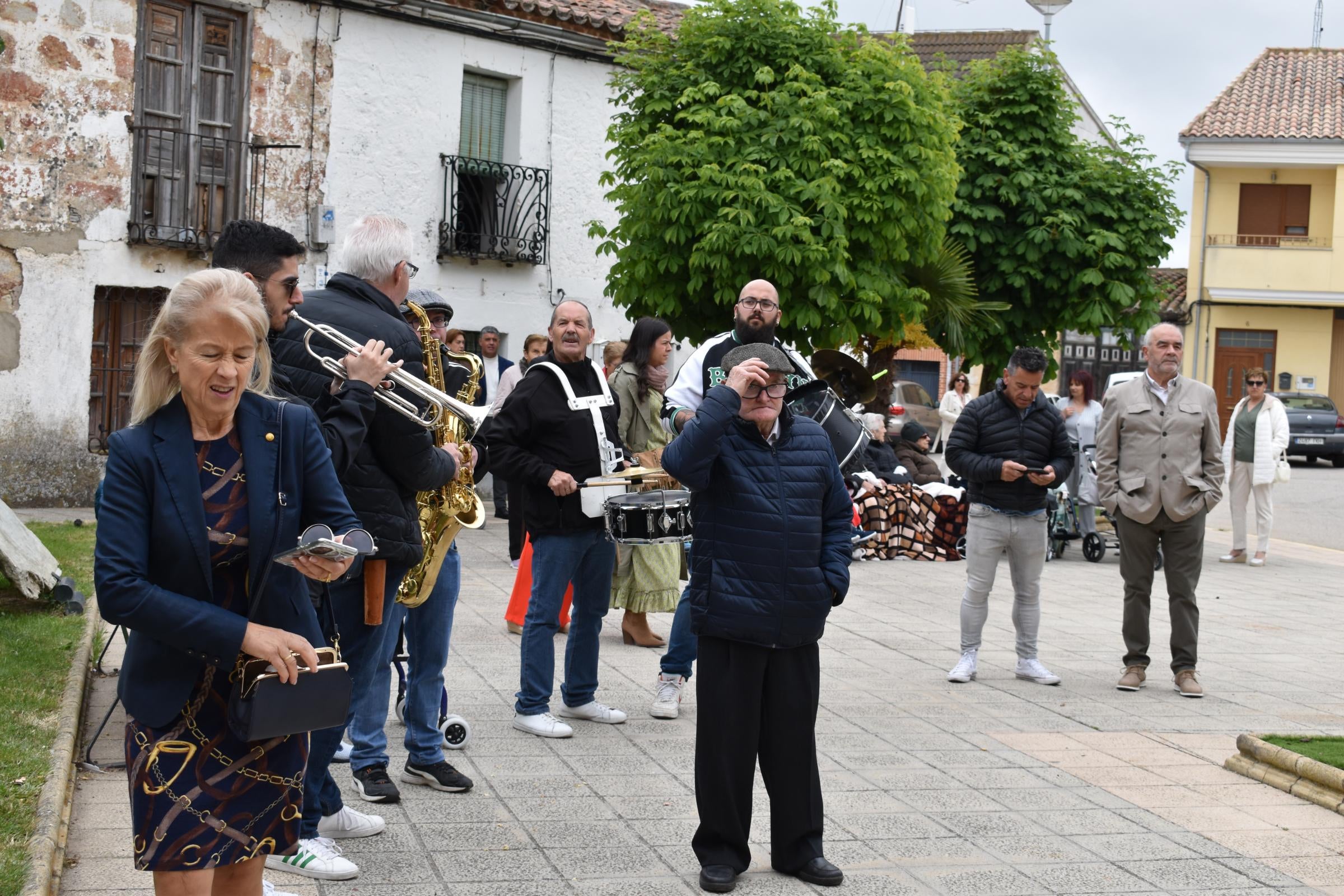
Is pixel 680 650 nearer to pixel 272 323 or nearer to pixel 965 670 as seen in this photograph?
pixel 965 670

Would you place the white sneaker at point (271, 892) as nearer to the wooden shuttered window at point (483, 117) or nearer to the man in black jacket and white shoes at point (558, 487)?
the man in black jacket and white shoes at point (558, 487)

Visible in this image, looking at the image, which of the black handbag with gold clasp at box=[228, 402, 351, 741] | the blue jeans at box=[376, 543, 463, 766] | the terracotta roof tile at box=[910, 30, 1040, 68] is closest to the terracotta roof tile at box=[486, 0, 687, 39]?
the blue jeans at box=[376, 543, 463, 766]

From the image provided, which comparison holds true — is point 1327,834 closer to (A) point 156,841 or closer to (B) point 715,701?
(B) point 715,701

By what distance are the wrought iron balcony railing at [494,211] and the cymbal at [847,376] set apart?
10.9m

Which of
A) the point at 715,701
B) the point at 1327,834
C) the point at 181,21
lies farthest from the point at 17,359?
the point at 1327,834

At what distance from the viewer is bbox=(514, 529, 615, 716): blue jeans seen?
6648mm

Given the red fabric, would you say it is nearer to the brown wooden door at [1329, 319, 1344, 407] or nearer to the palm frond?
the palm frond

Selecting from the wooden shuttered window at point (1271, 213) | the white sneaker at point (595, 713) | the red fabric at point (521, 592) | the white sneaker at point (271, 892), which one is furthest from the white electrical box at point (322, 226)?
the wooden shuttered window at point (1271, 213)

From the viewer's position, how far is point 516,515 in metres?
7.85

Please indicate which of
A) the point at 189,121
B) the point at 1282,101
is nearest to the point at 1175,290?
the point at 1282,101

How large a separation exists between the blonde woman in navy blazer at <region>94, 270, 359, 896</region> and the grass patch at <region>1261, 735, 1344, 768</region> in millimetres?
5029

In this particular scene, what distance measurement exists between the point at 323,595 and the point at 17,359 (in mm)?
11239

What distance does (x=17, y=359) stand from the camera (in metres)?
14.1

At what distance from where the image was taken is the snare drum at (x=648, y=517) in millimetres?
6418
